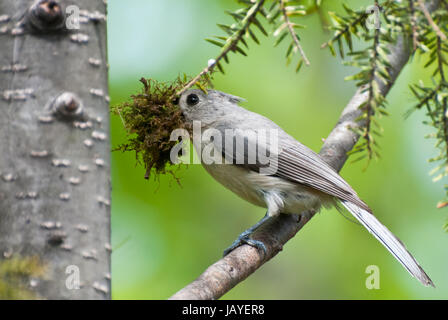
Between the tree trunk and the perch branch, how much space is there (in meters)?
0.64

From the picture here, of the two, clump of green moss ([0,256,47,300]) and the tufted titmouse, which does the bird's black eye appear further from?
clump of green moss ([0,256,47,300])

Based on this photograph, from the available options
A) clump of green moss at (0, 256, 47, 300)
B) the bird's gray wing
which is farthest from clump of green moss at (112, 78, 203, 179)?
clump of green moss at (0, 256, 47, 300)

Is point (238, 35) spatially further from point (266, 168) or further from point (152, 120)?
point (266, 168)

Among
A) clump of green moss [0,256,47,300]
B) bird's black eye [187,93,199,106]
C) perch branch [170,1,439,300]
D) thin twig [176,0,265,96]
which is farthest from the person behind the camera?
bird's black eye [187,93,199,106]

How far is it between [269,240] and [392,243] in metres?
0.80

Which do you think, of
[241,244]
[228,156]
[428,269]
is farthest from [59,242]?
[428,269]

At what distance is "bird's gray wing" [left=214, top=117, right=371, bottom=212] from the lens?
3.55 meters

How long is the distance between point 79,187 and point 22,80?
358 mm

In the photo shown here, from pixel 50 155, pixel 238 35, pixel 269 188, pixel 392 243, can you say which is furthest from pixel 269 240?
pixel 50 155

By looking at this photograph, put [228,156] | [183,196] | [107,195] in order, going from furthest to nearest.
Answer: [183,196] < [228,156] < [107,195]

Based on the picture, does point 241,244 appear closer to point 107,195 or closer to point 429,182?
point 107,195

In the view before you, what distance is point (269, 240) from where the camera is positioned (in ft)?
10.7

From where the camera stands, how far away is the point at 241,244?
317cm
